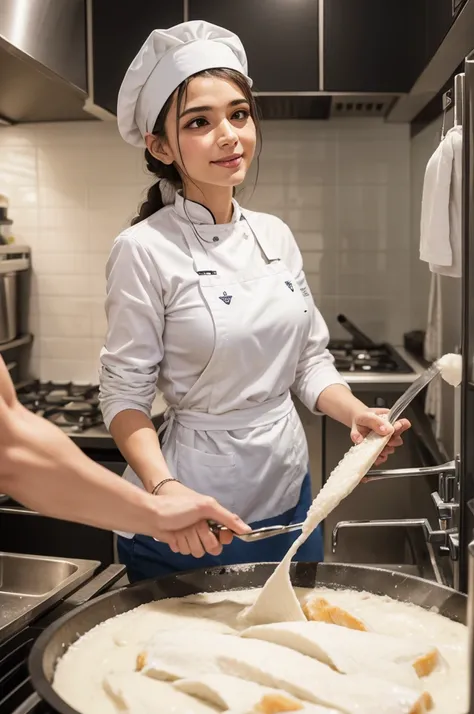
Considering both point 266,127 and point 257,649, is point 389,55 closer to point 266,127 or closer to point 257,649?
point 266,127

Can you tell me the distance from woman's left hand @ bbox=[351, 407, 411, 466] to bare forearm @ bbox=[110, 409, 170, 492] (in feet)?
1.15

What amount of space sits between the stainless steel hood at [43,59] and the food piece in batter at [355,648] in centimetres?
170

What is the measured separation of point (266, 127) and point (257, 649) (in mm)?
2613

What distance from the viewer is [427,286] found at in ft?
9.37

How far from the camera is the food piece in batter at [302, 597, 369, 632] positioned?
1.11 meters

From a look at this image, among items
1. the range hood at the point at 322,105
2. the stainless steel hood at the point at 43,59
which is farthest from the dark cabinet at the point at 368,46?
the stainless steel hood at the point at 43,59

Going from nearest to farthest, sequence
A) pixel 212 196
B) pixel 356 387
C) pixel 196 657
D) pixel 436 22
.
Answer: pixel 196 657 < pixel 212 196 < pixel 436 22 < pixel 356 387

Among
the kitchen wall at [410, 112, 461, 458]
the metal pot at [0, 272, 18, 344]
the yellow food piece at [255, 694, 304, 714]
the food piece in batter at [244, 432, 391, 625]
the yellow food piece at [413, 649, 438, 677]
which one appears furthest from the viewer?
the metal pot at [0, 272, 18, 344]

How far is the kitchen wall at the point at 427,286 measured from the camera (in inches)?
81.8

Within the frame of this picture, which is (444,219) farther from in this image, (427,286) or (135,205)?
(135,205)

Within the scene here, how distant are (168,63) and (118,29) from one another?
1406 millimetres

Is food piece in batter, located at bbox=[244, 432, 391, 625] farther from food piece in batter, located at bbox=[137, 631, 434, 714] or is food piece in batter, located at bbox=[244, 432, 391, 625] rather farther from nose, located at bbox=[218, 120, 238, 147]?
nose, located at bbox=[218, 120, 238, 147]

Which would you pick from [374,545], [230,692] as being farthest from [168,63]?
[374,545]

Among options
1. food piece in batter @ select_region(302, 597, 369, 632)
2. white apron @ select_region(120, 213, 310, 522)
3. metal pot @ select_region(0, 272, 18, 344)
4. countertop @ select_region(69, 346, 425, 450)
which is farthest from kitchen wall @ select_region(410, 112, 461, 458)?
metal pot @ select_region(0, 272, 18, 344)
